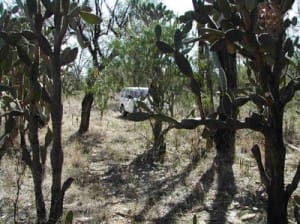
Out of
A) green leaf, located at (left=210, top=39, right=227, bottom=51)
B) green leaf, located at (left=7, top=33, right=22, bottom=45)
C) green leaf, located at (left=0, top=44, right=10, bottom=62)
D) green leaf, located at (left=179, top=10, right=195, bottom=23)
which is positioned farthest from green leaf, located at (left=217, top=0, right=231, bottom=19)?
green leaf, located at (left=0, top=44, right=10, bottom=62)

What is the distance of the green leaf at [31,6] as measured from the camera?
333 centimetres

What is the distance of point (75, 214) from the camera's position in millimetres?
4281

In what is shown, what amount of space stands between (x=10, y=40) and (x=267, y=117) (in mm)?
2154

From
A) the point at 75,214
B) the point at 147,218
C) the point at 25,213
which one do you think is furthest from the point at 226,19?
the point at 25,213

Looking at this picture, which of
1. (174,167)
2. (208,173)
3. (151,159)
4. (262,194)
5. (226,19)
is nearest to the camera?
(226,19)

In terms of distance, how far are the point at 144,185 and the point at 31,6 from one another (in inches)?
114

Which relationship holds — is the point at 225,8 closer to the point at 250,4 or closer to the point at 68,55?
the point at 250,4

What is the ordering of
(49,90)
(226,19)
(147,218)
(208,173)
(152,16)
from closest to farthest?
(226,19), (49,90), (147,218), (208,173), (152,16)

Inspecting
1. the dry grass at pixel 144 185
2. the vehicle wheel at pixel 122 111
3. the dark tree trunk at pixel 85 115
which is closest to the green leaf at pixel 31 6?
the dry grass at pixel 144 185

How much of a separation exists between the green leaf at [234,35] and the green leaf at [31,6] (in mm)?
1509

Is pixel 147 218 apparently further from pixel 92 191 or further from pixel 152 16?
pixel 152 16

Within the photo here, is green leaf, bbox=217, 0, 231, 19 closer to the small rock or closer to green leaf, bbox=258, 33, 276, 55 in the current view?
green leaf, bbox=258, 33, 276, 55

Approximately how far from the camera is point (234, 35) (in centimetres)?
299

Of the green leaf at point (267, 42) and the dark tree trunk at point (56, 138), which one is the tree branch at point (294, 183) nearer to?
the green leaf at point (267, 42)
